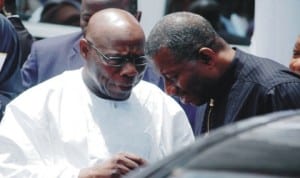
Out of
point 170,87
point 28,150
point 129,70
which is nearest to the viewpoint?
point 28,150

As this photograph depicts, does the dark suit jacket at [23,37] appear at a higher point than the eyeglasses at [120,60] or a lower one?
lower

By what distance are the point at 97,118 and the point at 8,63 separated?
132 cm

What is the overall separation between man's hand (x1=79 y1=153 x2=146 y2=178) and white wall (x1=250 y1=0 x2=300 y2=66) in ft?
7.75

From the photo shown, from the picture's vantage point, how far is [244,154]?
242 cm

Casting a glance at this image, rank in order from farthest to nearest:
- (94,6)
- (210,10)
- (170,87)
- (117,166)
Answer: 1. (210,10)
2. (94,6)
3. (170,87)
4. (117,166)

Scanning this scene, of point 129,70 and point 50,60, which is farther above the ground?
point 129,70

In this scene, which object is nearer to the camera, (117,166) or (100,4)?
(117,166)

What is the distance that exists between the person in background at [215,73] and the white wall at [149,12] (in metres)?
2.76

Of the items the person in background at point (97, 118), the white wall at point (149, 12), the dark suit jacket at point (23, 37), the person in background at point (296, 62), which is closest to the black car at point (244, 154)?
the person in background at point (97, 118)

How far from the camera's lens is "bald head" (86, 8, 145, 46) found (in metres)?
4.25

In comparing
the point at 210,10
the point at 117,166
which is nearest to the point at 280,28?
the point at 117,166

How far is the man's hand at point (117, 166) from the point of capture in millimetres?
3864

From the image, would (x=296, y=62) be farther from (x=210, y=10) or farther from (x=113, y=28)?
(x=210, y=10)

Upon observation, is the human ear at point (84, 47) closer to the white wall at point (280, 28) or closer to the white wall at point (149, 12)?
the white wall at point (280, 28)
